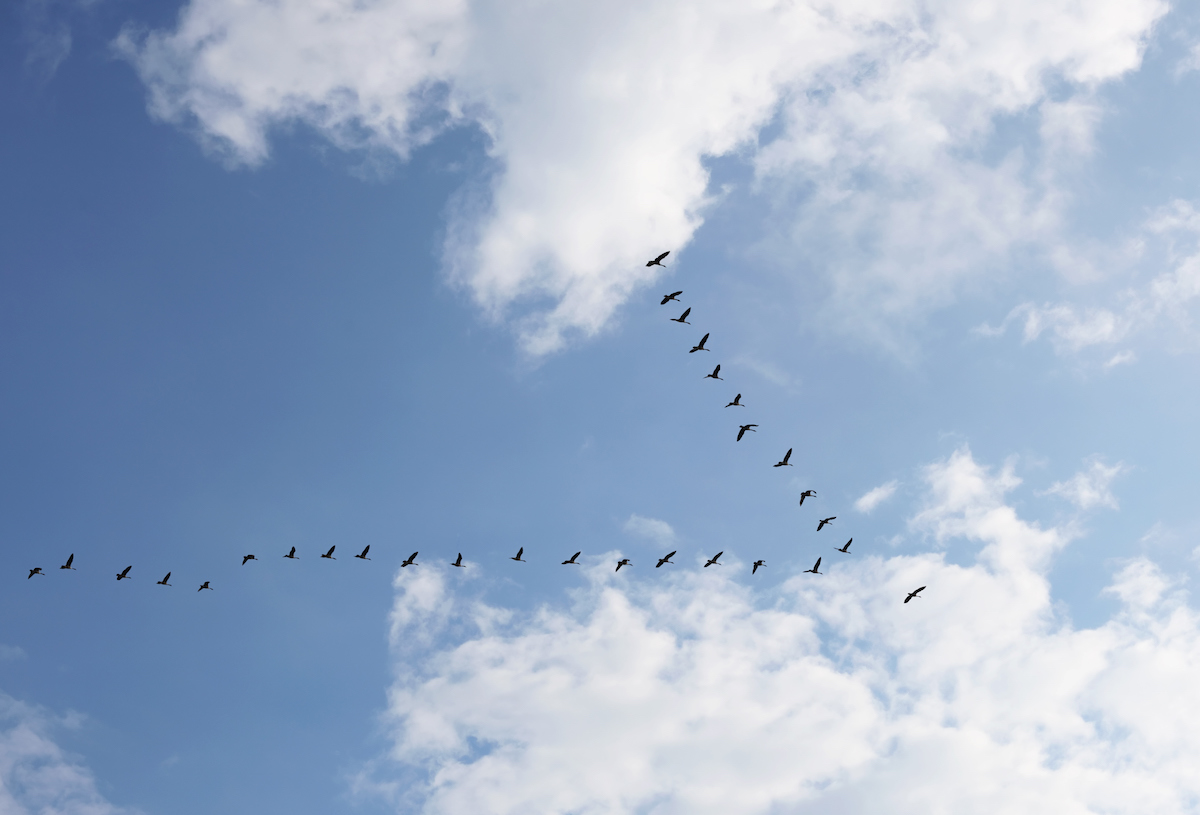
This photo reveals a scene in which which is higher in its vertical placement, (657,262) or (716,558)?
(657,262)

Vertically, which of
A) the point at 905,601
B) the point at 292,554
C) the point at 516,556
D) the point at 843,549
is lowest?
the point at 905,601

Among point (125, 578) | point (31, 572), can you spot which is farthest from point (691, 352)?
point (31, 572)

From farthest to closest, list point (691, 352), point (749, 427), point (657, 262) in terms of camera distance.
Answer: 1. point (749, 427)
2. point (691, 352)
3. point (657, 262)

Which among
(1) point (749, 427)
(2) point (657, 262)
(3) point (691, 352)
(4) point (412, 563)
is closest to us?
(2) point (657, 262)

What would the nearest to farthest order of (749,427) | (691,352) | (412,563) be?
(691,352)
(749,427)
(412,563)

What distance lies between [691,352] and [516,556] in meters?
43.3

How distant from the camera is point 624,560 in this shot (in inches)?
5738

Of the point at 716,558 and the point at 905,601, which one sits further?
the point at 716,558

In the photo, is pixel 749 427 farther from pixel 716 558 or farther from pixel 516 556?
pixel 516 556

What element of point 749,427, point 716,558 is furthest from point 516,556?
point 749,427

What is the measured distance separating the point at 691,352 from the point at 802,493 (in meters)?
24.8

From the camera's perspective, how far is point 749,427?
13525 centimetres

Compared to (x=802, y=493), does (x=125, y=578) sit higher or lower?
higher

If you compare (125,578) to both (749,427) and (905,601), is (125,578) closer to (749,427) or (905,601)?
(749,427)
